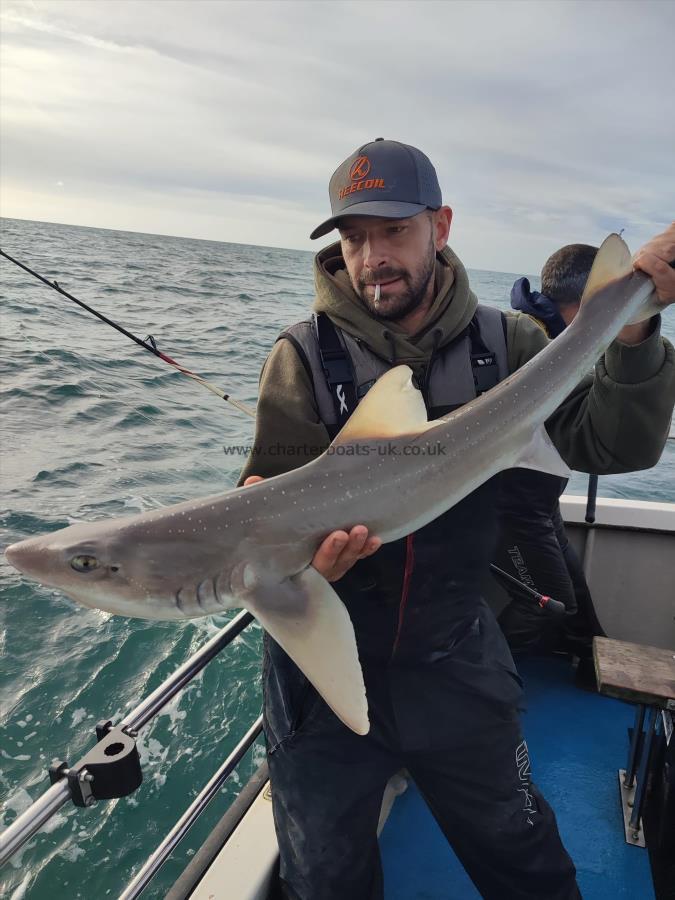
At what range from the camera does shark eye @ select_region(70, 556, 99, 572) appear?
1.85 metres

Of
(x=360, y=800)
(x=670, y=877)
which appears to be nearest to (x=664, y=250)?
(x=360, y=800)

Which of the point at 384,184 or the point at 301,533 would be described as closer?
the point at 301,533

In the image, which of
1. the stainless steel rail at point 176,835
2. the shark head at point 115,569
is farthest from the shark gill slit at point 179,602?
the stainless steel rail at point 176,835

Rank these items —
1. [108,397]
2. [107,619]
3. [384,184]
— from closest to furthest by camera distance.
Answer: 1. [384,184]
2. [107,619]
3. [108,397]

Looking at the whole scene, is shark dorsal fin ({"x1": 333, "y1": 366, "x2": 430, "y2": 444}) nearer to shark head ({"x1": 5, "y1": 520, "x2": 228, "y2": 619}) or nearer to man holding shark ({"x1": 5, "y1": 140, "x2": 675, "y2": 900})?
man holding shark ({"x1": 5, "y1": 140, "x2": 675, "y2": 900})

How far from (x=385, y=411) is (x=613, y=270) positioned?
0.97 meters

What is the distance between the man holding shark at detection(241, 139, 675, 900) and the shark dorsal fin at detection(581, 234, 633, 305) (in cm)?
7

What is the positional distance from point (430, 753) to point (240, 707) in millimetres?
3802

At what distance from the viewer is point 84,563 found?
73.0 inches

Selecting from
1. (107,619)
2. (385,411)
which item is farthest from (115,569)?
(107,619)

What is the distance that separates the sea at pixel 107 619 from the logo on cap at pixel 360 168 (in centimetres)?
430

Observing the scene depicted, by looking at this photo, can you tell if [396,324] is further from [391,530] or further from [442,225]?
[391,530]

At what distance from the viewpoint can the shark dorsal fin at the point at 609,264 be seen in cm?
218

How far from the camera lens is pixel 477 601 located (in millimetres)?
2438
